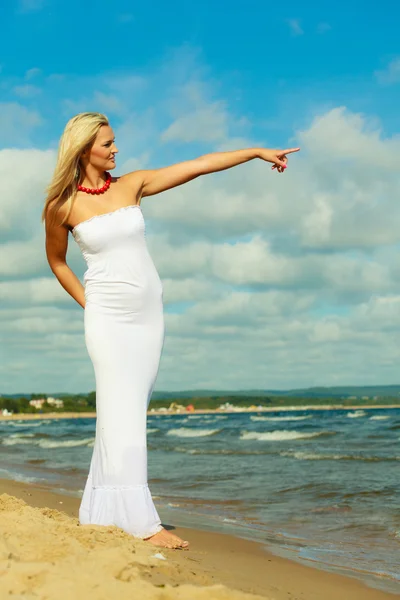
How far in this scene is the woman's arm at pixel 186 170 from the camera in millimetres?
4402

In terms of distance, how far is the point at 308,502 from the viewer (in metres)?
8.57

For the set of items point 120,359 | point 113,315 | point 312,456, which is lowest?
point 312,456

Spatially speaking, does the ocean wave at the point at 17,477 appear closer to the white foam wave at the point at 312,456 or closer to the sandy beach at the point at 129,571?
the white foam wave at the point at 312,456

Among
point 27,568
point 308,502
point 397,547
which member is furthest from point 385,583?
point 308,502

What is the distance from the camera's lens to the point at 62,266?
14.9 ft

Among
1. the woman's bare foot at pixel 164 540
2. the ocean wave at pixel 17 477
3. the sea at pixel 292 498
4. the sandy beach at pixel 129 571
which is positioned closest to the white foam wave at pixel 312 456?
the sea at pixel 292 498

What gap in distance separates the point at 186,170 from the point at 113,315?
1.05m

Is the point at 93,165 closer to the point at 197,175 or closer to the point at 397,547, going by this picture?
the point at 197,175

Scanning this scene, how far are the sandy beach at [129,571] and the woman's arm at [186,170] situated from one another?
83.2 inches

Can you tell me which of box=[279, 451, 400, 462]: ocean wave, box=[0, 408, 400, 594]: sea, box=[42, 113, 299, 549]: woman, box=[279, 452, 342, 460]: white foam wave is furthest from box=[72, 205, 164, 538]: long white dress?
box=[279, 452, 342, 460]: white foam wave

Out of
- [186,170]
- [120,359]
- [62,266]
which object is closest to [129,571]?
[120,359]

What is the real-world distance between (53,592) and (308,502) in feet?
21.1

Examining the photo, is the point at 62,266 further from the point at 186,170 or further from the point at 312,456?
the point at 312,456

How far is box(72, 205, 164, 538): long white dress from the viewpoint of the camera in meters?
4.14
